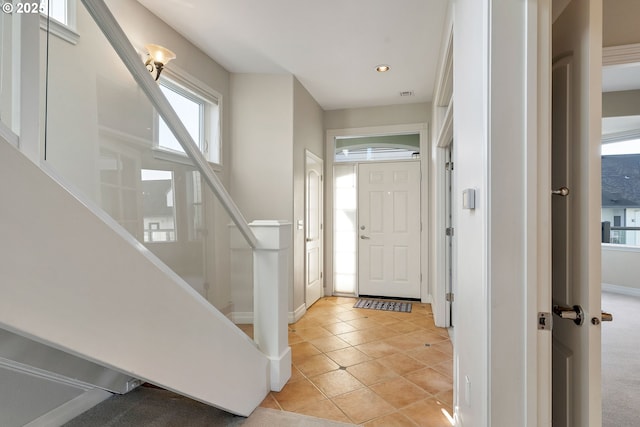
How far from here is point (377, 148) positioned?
4762mm

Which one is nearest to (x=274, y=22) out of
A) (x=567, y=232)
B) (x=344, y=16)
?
(x=344, y=16)

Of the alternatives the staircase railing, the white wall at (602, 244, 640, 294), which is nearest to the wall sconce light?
the staircase railing

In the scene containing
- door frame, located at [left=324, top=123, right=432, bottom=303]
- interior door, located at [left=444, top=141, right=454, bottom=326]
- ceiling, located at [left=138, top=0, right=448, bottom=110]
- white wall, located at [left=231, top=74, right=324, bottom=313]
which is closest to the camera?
ceiling, located at [left=138, top=0, right=448, bottom=110]

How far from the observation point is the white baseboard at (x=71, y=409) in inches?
68.6

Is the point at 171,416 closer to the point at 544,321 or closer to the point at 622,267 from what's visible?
the point at 544,321

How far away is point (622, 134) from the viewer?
191 inches

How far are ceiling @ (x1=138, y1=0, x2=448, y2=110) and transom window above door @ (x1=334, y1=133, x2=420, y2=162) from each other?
929mm

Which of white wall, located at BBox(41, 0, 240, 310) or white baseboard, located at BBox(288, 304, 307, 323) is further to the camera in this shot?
white baseboard, located at BBox(288, 304, 307, 323)

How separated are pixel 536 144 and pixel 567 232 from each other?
38cm

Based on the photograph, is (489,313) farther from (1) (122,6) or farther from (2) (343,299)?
(2) (343,299)

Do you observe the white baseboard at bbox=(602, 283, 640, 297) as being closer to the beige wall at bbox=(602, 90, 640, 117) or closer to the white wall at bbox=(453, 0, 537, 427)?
the beige wall at bbox=(602, 90, 640, 117)

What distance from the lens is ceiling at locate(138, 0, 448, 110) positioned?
2.40 m

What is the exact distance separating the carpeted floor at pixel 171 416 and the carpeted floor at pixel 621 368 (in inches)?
67.4

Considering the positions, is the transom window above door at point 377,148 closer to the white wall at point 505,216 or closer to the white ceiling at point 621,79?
the white ceiling at point 621,79
